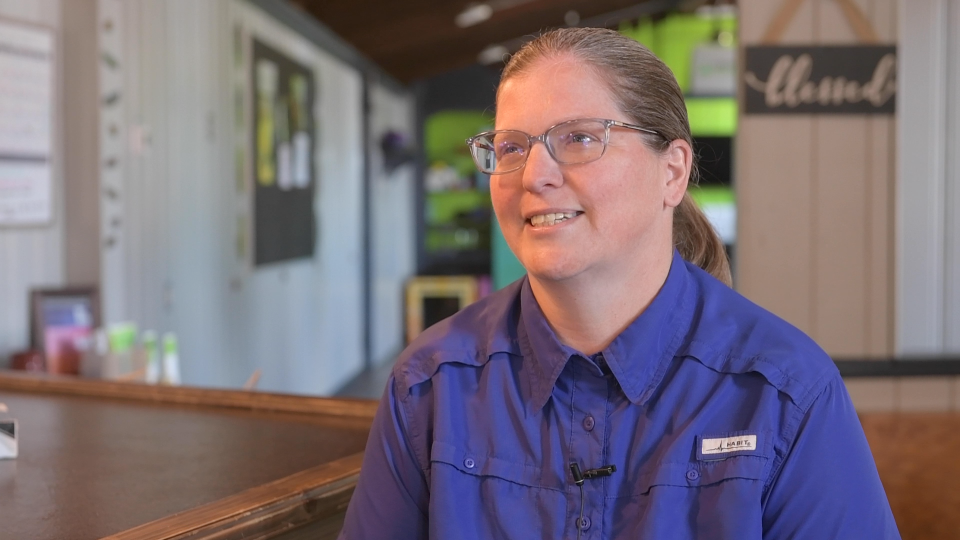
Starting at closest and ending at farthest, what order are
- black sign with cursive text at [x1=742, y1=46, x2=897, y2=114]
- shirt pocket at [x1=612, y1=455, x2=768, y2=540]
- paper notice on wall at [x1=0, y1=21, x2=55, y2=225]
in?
1. shirt pocket at [x1=612, y1=455, x2=768, y2=540]
2. black sign with cursive text at [x1=742, y1=46, x2=897, y2=114]
3. paper notice on wall at [x1=0, y1=21, x2=55, y2=225]

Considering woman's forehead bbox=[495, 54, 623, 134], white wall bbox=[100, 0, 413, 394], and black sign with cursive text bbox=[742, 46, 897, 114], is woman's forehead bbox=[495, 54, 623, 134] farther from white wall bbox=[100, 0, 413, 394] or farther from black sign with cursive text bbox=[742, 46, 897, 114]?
white wall bbox=[100, 0, 413, 394]

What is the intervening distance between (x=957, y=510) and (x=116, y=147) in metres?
3.07

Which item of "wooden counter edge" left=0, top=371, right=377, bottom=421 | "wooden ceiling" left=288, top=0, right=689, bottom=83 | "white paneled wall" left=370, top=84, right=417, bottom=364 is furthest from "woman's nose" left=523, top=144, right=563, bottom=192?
"white paneled wall" left=370, top=84, right=417, bottom=364

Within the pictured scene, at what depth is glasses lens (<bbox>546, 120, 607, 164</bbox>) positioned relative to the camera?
1222mm

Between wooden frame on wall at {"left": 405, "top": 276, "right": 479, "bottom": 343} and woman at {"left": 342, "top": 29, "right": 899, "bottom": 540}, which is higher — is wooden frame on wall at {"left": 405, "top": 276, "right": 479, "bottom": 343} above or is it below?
below

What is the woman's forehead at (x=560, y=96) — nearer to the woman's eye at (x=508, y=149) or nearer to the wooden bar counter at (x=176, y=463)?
the woman's eye at (x=508, y=149)

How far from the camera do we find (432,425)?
1.28 m

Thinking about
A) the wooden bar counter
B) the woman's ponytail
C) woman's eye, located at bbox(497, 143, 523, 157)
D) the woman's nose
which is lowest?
the wooden bar counter

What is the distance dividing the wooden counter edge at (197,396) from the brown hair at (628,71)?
0.81 metres

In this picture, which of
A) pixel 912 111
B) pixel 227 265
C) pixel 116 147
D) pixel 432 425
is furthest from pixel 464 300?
pixel 432 425

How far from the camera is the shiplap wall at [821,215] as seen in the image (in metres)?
3.00

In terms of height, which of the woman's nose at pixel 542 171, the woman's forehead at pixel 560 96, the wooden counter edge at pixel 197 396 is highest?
the woman's forehead at pixel 560 96

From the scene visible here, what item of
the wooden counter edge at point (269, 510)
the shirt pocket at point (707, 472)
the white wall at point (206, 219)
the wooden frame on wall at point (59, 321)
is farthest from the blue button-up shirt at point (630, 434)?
the white wall at point (206, 219)

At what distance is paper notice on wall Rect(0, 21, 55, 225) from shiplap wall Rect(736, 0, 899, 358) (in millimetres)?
2334
